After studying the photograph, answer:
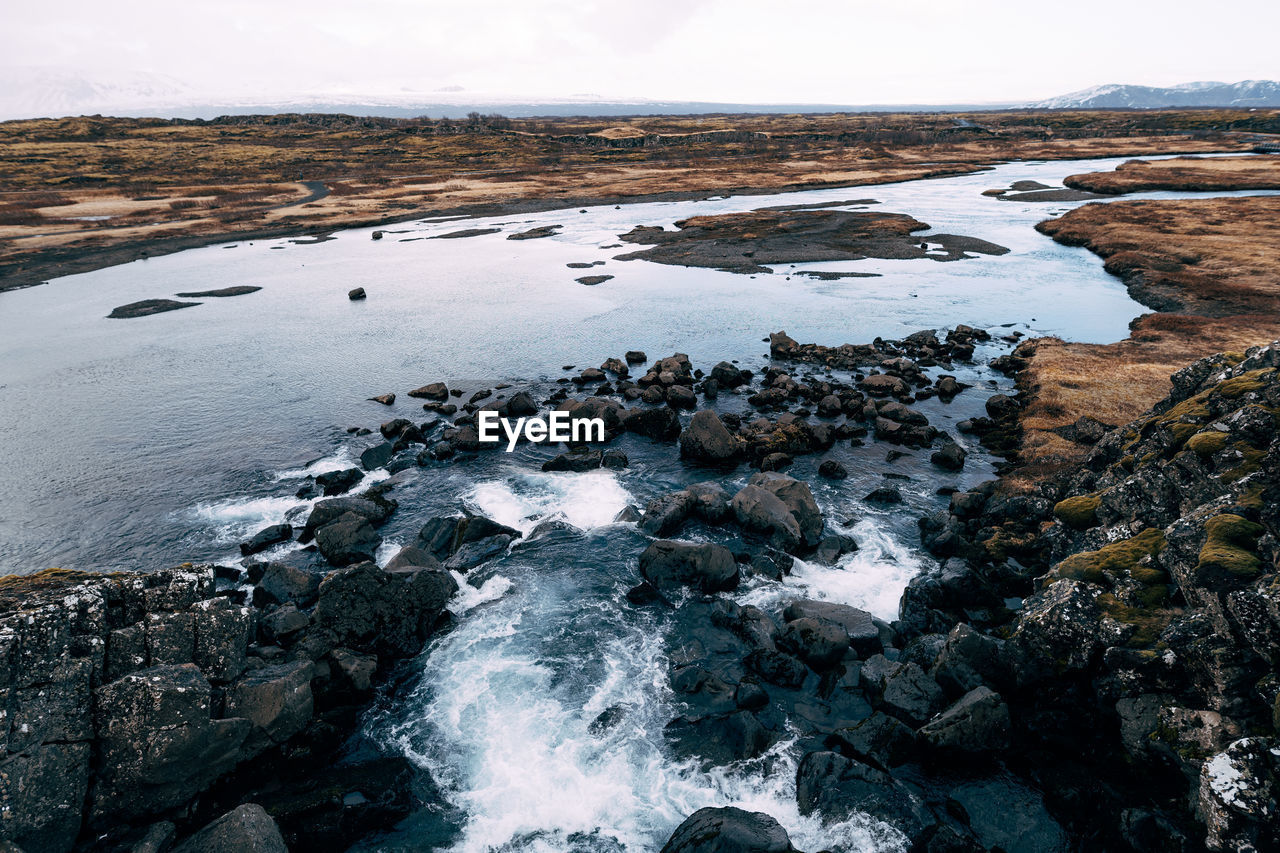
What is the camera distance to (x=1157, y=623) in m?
18.4

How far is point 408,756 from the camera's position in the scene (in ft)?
63.8

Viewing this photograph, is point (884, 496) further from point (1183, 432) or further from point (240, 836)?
point (240, 836)

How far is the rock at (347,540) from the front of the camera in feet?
94.3

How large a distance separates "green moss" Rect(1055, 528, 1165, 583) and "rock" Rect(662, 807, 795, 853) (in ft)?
45.9

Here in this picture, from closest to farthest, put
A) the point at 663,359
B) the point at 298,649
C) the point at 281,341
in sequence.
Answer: the point at 298,649
the point at 663,359
the point at 281,341

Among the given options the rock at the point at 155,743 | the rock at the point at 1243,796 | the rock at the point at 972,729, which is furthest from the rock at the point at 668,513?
the rock at the point at 1243,796

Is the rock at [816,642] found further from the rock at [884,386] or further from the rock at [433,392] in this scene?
the rock at [433,392]

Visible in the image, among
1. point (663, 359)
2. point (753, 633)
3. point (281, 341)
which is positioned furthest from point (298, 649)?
point (281, 341)

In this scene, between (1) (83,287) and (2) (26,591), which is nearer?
(2) (26,591)

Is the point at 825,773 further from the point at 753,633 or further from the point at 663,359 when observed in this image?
the point at 663,359

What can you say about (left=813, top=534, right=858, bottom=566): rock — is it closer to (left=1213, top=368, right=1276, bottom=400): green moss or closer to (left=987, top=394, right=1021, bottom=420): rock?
(left=1213, top=368, right=1276, bottom=400): green moss

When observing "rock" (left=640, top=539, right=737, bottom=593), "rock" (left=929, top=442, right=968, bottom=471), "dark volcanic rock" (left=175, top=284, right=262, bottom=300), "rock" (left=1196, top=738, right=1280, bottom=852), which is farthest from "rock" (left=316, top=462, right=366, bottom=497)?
"dark volcanic rock" (left=175, top=284, right=262, bottom=300)

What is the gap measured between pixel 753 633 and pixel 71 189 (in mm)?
183760

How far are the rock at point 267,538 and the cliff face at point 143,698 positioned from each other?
833 cm
